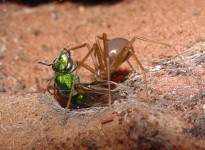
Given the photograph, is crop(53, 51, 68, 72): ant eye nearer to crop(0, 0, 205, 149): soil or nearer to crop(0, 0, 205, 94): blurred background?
crop(0, 0, 205, 149): soil

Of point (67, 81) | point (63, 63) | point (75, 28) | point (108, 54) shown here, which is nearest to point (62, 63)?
point (63, 63)

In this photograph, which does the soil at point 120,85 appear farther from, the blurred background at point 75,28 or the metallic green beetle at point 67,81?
the metallic green beetle at point 67,81

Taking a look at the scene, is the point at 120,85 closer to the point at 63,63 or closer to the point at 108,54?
the point at 108,54

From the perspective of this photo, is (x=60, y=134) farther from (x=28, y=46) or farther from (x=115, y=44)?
(x=28, y=46)

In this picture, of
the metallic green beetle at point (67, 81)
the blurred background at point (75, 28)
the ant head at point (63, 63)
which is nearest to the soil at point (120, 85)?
the blurred background at point (75, 28)

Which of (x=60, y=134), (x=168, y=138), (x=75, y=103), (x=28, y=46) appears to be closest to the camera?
(x=168, y=138)

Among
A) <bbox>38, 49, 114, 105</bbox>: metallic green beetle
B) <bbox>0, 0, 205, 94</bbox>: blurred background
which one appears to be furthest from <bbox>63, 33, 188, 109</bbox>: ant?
<bbox>0, 0, 205, 94</bbox>: blurred background

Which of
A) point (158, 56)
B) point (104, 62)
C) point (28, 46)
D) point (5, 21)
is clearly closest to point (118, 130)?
point (104, 62)

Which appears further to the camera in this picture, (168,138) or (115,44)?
(115,44)

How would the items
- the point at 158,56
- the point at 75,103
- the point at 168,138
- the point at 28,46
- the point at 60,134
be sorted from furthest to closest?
the point at 28,46 → the point at 158,56 → the point at 75,103 → the point at 60,134 → the point at 168,138
